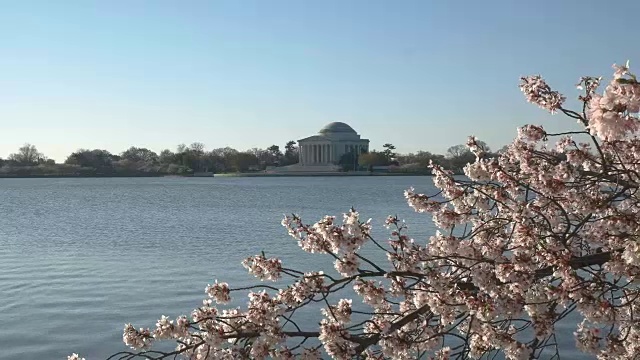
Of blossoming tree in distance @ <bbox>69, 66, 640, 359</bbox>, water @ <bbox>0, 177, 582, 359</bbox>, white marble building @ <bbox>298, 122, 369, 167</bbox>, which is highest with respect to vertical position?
white marble building @ <bbox>298, 122, 369, 167</bbox>

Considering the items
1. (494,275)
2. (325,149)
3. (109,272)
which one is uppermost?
(325,149)

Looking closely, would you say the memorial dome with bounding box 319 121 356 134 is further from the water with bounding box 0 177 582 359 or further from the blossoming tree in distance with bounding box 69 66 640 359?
the blossoming tree in distance with bounding box 69 66 640 359

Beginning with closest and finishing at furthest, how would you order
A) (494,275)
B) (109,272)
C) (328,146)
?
(494,275)
(109,272)
(328,146)

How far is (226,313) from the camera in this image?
4.96 metres

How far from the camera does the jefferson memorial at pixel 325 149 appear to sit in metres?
154

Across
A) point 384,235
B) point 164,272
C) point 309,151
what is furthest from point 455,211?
point 309,151

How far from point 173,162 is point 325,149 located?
33652 mm

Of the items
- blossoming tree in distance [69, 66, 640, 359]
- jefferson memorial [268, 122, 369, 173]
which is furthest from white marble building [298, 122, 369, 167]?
blossoming tree in distance [69, 66, 640, 359]

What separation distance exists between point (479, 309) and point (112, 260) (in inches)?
640

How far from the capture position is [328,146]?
Answer: 154 meters

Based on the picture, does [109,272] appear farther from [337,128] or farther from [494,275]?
[337,128]

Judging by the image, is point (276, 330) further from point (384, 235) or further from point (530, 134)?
point (384, 235)

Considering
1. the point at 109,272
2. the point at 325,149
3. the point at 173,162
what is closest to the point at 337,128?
the point at 325,149

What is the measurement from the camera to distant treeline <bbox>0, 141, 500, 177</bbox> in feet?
489
